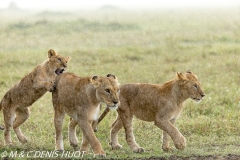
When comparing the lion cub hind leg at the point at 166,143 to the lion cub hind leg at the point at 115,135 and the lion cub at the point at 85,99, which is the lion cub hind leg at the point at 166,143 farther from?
the lion cub at the point at 85,99

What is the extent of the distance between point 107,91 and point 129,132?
0.82 m

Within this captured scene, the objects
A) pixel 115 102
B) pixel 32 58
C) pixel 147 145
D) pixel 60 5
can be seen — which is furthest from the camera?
pixel 60 5

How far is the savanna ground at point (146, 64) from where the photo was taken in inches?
317

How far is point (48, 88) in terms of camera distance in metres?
7.32

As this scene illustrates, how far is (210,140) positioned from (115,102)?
6.80 ft

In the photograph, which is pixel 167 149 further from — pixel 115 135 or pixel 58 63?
pixel 58 63

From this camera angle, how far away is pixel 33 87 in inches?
296

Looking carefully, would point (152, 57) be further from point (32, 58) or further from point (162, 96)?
point (162, 96)

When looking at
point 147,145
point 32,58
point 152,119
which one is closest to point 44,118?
point 147,145

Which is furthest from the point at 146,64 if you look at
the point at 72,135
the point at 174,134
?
the point at 174,134

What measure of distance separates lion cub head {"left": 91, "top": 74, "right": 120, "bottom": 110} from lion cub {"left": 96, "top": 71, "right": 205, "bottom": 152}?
0.68 m

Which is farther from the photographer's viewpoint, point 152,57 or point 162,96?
point 152,57

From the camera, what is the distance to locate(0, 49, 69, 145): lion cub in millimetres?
7504

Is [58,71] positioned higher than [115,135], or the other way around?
[58,71]
